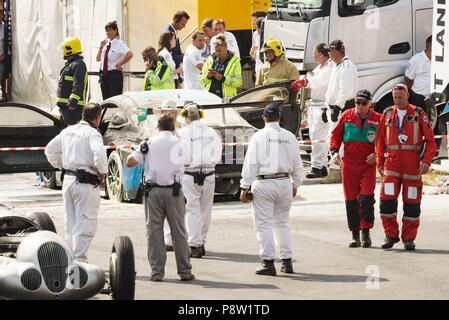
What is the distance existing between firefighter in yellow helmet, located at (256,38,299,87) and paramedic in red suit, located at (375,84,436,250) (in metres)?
5.66

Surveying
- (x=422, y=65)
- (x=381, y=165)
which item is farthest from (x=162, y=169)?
(x=422, y=65)

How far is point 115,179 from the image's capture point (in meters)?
16.5

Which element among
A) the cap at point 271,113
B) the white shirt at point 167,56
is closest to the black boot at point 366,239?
the cap at point 271,113

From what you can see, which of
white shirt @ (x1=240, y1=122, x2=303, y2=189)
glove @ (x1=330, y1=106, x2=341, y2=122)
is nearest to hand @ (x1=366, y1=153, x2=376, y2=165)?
white shirt @ (x1=240, y1=122, x2=303, y2=189)

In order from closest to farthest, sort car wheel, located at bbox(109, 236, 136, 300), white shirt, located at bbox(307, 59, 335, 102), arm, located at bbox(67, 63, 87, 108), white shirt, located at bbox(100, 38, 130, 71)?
1. car wheel, located at bbox(109, 236, 136, 300)
2. arm, located at bbox(67, 63, 87, 108)
3. white shirt, located at bbox(307, 59, 335, 102)
4. white shirt, located at bbox(100, 38, 130, 71)

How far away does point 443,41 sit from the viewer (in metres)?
17.0

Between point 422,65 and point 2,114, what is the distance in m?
6.93

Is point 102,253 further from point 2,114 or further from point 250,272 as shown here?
point 2,114

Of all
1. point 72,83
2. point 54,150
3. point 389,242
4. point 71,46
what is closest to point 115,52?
point 72,83

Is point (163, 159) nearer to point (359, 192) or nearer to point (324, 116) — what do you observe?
point (359, 192)

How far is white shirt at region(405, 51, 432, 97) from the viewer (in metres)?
18.3

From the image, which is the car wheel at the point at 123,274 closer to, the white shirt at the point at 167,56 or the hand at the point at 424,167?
the hand at the point at 424,167

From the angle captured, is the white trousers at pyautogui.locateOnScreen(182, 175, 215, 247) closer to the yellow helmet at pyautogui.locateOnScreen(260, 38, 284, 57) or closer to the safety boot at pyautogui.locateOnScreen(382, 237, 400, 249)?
the safety boot at pyautogui.locateOnScreen(382, 237, 400, 249)

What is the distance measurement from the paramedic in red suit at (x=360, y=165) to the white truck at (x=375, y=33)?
5.75 meters
